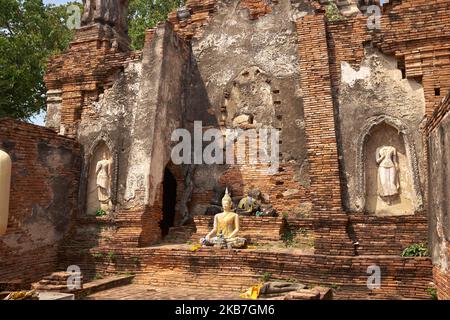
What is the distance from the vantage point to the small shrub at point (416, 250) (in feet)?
24.0

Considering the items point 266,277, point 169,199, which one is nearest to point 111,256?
point 169,199

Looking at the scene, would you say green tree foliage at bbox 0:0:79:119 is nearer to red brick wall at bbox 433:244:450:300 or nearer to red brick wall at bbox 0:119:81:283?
red brick wall at bbox 0:119:81:283

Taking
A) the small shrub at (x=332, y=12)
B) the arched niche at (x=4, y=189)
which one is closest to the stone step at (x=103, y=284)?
the arched niche at (x=4, y=189)

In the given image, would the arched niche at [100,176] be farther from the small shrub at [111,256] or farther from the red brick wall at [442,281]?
the red brick wall at [442,281]

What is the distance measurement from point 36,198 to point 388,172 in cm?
746

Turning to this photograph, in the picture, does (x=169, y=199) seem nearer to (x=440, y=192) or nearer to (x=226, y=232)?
(x=226, y=232)

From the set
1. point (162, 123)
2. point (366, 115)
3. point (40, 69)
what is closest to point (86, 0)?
point (162, 123)

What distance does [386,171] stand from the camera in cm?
833

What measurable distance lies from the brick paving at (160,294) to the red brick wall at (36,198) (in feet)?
7.92

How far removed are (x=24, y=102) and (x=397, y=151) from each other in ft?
49.4

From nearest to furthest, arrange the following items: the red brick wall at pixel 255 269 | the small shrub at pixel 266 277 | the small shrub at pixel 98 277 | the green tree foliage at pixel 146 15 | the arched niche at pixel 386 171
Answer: the red brick wall at pixel 255 269
the small shrub at pixel 266 277
the arched niche at pixel 386 171
the small shrub at pixel 98 277
the green tree foliage at pixel 146 15

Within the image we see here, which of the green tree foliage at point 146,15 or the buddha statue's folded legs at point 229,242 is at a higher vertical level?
the green tree foliage at point 146,15

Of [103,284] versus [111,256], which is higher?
[111,256]

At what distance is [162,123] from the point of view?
10102 mm
